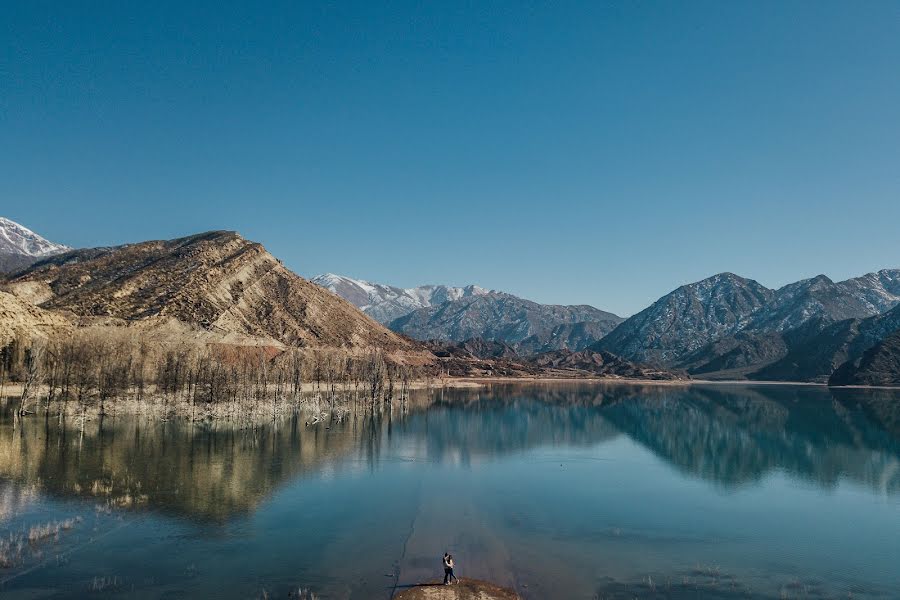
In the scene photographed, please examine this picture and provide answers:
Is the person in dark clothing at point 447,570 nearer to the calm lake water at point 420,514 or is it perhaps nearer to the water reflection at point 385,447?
the calm lake water at point 420,514

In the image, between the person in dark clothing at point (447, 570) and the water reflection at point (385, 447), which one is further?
the water reflection at point (385, 447)

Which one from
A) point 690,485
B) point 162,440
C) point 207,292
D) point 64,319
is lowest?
point 690,485

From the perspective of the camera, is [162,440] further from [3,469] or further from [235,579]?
[235,579]

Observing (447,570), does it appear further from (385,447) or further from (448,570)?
(385,447)

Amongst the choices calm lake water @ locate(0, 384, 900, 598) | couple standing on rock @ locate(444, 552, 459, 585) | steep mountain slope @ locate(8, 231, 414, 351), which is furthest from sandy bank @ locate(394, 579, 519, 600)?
steep mountain slope @ locate(8, 231, 414, 351)

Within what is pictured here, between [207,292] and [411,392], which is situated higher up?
[207,292]

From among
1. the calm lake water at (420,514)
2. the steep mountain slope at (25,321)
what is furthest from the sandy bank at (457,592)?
the steep mountain slope at (25,321)

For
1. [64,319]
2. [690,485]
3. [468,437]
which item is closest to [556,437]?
[468,437]

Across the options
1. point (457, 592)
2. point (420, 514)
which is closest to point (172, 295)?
point (420, 514)

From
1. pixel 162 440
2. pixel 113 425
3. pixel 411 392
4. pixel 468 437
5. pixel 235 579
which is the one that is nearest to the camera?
pixel 235 579
